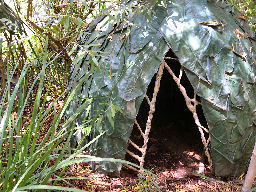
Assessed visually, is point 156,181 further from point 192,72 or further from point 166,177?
point 192,72

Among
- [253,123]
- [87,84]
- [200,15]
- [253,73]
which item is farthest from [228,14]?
[87,84]

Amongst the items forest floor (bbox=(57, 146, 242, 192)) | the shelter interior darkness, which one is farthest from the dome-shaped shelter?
the shelter interior darkness

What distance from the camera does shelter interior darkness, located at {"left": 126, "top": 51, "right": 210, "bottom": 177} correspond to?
2.81 metres

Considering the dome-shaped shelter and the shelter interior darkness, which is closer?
the dome-shaped shelter

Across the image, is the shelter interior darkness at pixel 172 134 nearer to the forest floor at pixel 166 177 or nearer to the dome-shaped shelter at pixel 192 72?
the forest floor at pixel 166 177

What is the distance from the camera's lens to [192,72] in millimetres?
2184

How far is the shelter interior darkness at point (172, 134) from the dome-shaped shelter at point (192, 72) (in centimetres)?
55

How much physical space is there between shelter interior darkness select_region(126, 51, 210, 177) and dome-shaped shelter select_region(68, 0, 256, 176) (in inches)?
21.6

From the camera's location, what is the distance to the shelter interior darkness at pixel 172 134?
111 inches

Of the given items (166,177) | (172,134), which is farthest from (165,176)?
(172,134)

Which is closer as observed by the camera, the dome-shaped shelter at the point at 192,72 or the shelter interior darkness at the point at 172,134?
the dome-shaped shelter at the point at 192,72

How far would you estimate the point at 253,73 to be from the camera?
Result: 2375 millimetres

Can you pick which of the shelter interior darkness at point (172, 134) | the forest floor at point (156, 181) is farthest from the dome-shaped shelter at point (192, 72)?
the shelter interior darkness at point (172, 134)

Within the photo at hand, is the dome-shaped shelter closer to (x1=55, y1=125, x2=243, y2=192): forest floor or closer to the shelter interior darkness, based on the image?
(x1=55, y1=125, x2=243, y2=192): forest floor
